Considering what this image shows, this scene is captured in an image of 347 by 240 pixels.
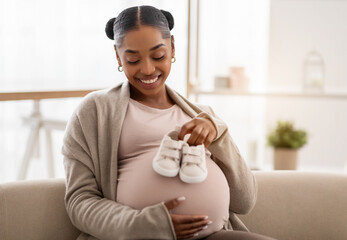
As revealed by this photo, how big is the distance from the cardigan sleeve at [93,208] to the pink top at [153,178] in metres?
0.05

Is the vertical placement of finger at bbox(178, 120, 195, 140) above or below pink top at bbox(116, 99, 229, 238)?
above

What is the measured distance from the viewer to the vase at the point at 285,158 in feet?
11.5

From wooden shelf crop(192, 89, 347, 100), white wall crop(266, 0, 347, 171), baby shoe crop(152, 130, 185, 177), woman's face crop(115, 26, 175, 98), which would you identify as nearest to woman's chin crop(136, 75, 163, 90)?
woman's face crop(115, 26, 175, 98)

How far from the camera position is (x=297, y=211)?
1.52 m

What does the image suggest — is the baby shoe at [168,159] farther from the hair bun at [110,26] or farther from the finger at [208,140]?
the hair bun at [110,26]

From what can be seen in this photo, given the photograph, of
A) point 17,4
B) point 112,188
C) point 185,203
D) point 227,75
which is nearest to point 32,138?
point 17,4

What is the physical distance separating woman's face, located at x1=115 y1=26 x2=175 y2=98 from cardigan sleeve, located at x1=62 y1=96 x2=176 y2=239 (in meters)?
0.17

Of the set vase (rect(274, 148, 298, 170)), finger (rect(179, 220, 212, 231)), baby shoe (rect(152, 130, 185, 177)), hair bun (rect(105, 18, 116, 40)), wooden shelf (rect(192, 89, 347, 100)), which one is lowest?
vase (rect(274, 148, 298, 170))

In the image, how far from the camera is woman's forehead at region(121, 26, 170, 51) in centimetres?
126

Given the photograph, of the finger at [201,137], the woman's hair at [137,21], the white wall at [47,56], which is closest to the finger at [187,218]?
the finger at [201,137]

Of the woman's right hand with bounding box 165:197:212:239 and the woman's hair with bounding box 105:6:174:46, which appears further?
the woman's hair with bounding box 105:6:174:46

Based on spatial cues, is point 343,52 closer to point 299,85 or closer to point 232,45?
point 299,85

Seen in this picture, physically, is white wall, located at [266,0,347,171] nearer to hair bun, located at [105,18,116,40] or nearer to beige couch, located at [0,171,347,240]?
beige couch, located at [0,171,347,240]

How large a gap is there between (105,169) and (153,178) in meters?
0.17
